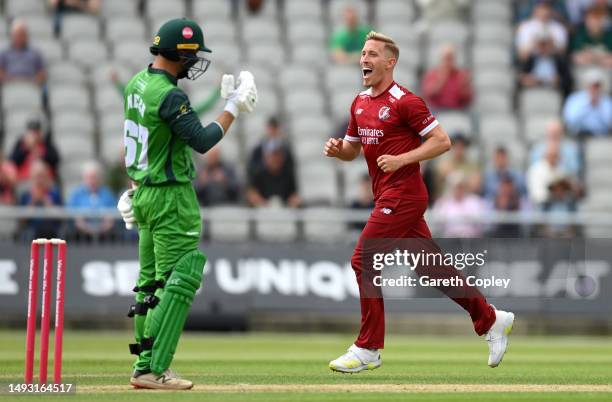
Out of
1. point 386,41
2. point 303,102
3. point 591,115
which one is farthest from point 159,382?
point 591,115

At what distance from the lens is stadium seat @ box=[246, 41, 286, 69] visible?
882 inches

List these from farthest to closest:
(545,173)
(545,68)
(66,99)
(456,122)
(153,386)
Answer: (545,68) → (66,99) → (456,122) → (545,173) → (153,386)

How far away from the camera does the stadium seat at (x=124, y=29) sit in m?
22.9

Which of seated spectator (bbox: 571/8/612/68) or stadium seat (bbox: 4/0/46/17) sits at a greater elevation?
stadium seat (bbox: 4/0/46/17)

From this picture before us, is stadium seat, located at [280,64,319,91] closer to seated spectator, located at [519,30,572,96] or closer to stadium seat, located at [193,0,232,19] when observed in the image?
stadium seat, located at [193,0,232,19]

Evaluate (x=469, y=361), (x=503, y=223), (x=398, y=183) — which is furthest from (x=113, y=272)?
(x=398, y=183)

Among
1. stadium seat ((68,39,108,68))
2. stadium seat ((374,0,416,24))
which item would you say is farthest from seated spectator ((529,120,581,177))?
stadium seat ((68,39,108,68))

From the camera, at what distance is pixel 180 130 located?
9625 mm

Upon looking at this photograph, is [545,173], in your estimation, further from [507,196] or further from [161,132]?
[161,132]

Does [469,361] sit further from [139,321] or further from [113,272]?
[113,272]

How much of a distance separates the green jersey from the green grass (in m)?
1.55

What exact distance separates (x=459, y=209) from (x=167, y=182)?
31.8 feet

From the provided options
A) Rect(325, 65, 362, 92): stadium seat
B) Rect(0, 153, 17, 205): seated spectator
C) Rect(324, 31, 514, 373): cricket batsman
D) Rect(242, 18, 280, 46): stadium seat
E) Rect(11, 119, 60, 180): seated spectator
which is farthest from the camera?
Rect(242, 18, 280, 46): stadium seat

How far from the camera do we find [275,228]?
18938 mm
